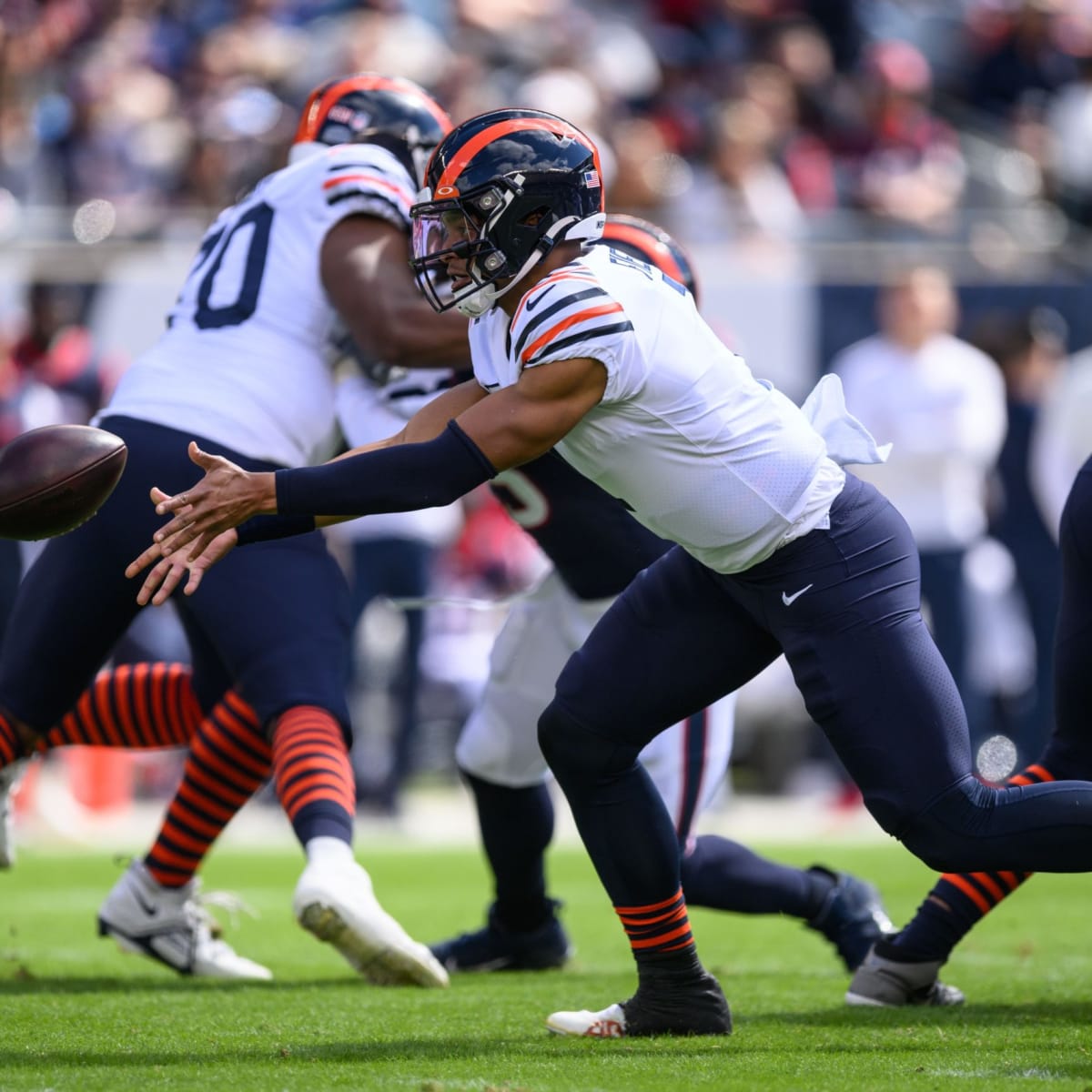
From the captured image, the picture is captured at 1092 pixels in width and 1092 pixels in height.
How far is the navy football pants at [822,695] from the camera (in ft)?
10.6

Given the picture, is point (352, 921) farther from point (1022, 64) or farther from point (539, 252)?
point (1022, 64)

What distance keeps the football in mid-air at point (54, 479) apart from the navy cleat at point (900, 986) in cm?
192

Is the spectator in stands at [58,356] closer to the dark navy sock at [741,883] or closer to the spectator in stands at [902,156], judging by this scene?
the spectator in stands at [902,156]

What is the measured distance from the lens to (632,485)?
131 inches

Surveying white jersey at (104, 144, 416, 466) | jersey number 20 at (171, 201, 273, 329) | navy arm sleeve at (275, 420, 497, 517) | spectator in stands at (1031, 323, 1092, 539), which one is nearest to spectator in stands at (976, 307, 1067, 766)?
spectator in stands at (1031, 323, 1092, 539)

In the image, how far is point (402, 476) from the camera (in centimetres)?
315

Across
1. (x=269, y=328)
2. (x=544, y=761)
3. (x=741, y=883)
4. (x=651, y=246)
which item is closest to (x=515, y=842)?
(x=544, y=761)

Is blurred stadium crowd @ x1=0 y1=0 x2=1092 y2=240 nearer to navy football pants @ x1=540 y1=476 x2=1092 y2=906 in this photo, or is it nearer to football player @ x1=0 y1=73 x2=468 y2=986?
football player @ x1=0 y1=73 x2=468 y2=986

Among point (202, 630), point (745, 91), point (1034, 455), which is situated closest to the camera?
point (202, 630)

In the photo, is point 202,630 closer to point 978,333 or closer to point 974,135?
point 978,333

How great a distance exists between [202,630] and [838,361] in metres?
5.73

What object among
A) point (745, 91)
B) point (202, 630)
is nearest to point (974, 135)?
point (745, 91)

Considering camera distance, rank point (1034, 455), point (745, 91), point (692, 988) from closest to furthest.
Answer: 1. point (692, 988)
2. point (1034, 455)
3. point (745, 91)

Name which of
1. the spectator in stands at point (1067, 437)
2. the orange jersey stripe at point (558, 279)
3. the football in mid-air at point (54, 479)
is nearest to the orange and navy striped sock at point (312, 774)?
the football in mid-air at point (54, 479)
